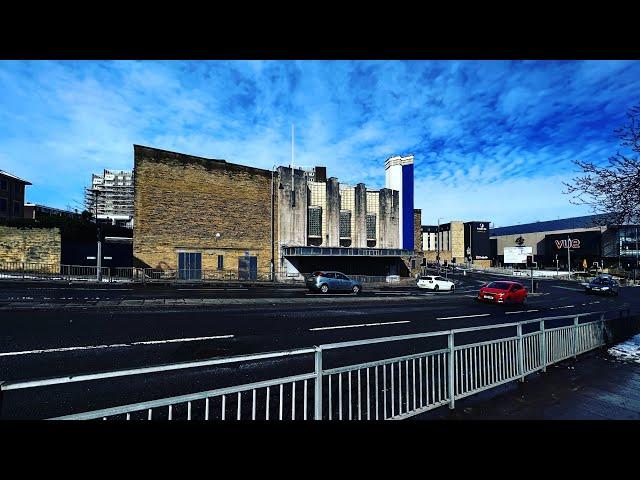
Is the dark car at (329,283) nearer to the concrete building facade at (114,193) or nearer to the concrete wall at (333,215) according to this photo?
the concrete wall at (333,215)

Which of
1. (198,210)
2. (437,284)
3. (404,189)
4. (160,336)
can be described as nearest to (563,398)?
(160,336)

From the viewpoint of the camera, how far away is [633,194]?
7398 mm

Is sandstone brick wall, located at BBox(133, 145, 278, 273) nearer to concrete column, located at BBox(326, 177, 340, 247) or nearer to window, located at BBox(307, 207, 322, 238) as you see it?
window, located at BBox(307, 207, 322, 238)

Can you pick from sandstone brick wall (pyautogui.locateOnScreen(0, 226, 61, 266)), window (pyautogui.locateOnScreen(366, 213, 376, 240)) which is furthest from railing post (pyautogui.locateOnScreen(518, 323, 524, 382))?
sandstone brick wall (pyautogui.locateOnScreen(0, 226, 61, 266))

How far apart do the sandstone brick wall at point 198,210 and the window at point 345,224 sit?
305 inches

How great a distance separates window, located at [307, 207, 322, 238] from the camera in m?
33.0

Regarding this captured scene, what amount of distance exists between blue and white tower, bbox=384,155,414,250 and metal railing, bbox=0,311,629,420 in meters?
28.5

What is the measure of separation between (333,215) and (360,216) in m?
3.23

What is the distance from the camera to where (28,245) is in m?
24.9

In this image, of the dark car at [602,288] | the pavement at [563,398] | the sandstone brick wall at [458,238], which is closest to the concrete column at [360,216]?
the dark car at [602,288]

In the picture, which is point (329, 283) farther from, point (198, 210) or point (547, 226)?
point (547, 226)
